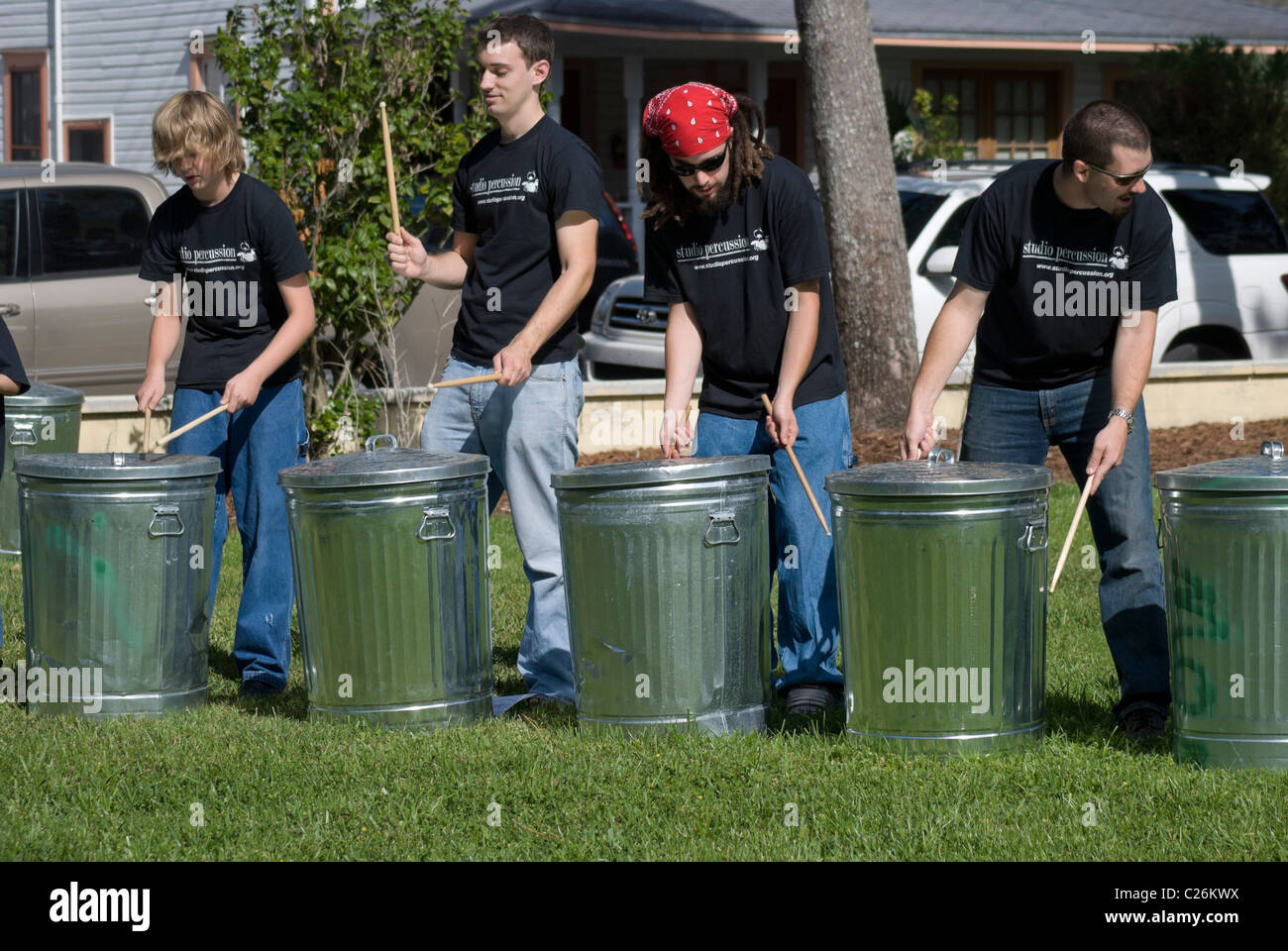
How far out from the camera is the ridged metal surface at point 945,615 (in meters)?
4.70

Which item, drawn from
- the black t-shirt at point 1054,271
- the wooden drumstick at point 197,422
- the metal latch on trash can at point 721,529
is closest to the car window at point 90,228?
the wooden drumstick at point 197,422

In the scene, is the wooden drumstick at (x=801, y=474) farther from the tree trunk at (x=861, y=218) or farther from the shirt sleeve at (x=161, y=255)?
the tree trunk at (x=861, y=218)

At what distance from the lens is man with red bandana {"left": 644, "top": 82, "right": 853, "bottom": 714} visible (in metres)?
5.32

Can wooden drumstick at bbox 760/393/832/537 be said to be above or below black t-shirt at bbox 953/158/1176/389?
below

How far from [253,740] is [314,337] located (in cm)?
493

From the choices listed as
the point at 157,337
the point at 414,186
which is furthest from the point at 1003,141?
the point at 157,337

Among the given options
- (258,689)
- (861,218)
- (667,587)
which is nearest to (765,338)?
(667,587)

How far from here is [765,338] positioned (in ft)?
17.8

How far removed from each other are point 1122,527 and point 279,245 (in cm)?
288

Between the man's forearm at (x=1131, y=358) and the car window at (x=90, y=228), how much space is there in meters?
7.43

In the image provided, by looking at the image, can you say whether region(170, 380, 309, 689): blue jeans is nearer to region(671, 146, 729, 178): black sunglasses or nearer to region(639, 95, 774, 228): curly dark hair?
region(639, 95, 774, 228): curly dark hair

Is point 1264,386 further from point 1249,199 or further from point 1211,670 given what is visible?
point 1211,670

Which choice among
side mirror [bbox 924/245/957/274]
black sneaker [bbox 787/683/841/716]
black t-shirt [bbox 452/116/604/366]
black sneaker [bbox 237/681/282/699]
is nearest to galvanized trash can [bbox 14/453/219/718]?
black sneaker [bbox 237/681/282/699]
